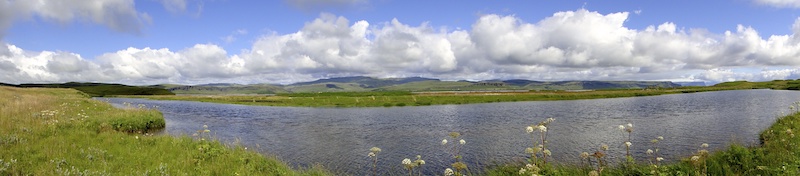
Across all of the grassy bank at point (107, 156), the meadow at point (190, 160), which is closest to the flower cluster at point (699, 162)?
the meadow at point (190, 160)

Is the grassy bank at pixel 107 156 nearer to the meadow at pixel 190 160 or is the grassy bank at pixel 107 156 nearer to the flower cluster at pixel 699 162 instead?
the meadow at pixel 190 160

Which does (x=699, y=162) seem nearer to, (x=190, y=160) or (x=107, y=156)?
(x=190, y=160)

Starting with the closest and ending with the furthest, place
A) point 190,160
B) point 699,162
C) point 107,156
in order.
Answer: point 699,162
point 107,156
point 190,160

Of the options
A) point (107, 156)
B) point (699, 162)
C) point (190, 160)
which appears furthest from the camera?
point (190, 160)

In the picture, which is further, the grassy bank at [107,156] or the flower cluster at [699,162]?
the grassy bank at [107,156]

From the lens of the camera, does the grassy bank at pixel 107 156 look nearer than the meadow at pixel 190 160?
No

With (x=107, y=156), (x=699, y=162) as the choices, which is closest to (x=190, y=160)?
(x=107, y=156)

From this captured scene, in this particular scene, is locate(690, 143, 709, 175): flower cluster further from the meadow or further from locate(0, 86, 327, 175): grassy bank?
locate(0, 86, 327, 175): grassy bank

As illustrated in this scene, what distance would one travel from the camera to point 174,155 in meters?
17.5

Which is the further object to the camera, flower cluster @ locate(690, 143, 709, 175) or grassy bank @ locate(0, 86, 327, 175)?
grassy bank @ locate(0, 86, 327, 175)

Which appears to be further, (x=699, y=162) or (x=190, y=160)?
(x=190, y=160)

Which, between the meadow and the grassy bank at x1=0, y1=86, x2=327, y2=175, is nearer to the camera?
the meadow

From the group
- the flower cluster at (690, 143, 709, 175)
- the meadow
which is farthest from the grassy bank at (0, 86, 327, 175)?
the flower cluster at (690, 143, 709, 175)

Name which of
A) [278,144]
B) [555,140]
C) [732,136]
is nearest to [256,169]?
[278,144]
